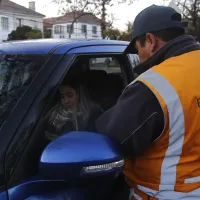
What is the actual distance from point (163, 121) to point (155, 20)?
0.50m

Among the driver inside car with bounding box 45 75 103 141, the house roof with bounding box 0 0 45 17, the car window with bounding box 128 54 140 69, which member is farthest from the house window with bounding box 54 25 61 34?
the driver inside car with bounding box 45 75 103 141

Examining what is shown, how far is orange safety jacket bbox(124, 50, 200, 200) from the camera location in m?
1.51

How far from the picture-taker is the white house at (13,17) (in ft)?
156

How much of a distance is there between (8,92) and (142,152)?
0.83 metres

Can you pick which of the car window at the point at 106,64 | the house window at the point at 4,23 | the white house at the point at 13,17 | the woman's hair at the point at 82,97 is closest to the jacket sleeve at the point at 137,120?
the woman's hair at the point at 82,97

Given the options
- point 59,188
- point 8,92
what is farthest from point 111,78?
point 59,188

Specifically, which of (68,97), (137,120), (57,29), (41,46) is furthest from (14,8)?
(137,120)

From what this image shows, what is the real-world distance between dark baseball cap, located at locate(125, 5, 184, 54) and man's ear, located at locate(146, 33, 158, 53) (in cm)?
2

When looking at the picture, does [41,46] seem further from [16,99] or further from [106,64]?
[106,64]

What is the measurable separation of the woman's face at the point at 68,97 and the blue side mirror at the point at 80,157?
942 mm

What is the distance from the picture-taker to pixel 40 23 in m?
54.4

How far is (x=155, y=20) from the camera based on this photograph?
171 cm

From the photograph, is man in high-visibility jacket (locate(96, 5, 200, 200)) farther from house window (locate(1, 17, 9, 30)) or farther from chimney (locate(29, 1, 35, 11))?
chimney (locate(29, 1, 35, 11))

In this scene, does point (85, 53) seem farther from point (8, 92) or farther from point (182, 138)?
point (182, 138)
